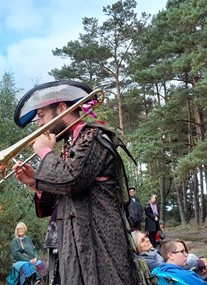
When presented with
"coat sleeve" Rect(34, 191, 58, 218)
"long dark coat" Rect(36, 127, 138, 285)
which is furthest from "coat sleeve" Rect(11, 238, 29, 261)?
"long dark coat" Rect(36, 127, 138, 285)

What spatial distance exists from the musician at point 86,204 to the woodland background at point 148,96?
4254 millimetres

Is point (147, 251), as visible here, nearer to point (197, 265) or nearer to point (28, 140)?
point (197, 265)

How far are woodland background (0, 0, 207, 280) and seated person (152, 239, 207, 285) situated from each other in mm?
2441

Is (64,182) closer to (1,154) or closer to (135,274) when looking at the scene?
(1,154)

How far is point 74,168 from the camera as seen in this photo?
1987mm

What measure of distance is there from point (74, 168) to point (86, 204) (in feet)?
0.56

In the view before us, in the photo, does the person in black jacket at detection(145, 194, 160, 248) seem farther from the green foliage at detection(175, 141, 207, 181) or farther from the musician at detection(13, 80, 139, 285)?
the musician at detection(13, 80, 139, 285)

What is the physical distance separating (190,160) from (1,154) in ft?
51.1

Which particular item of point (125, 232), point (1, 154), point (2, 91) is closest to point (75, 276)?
point (125, 232)

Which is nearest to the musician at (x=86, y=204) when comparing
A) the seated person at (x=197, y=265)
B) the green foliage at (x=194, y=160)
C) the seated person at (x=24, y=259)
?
the seated person at (x=197, y=265)

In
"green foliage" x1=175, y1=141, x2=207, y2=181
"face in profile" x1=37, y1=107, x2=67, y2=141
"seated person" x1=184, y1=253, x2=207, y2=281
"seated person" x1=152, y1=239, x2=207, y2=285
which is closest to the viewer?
"face in profile" x1=37, y1=107, x2=67, y2=141

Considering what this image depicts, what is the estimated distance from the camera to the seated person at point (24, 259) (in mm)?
8180

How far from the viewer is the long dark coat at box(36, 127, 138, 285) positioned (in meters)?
1.96

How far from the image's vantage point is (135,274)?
2.11 m
